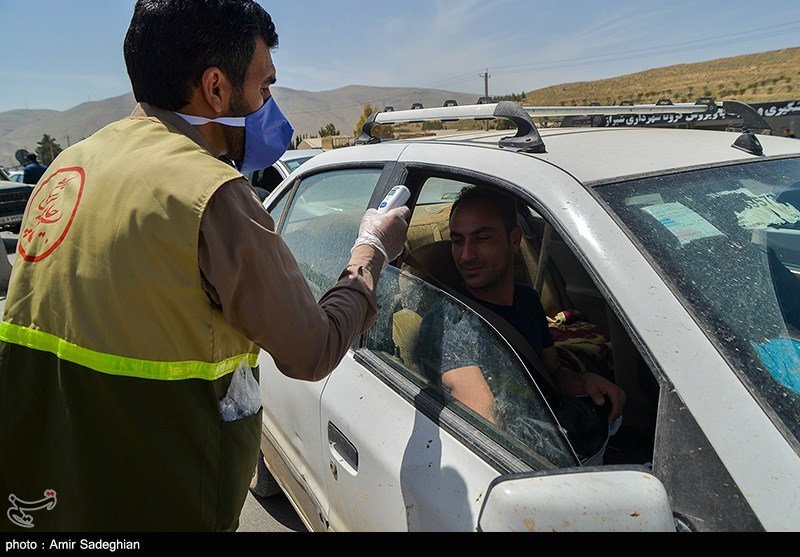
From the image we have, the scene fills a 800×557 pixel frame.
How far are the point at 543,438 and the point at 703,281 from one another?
0.50 m

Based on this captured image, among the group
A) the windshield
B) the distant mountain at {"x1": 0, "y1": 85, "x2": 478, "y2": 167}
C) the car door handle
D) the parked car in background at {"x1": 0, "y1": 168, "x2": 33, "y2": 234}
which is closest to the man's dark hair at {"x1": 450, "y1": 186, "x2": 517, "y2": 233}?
the windshield

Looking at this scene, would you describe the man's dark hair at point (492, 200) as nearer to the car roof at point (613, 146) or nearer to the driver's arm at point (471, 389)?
the car roof at point (613, 146)

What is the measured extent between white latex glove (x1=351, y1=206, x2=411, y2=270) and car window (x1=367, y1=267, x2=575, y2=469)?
0.77 feet

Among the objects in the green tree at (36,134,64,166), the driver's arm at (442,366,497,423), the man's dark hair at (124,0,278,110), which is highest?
the man's dark hair at (124,0,278,110)

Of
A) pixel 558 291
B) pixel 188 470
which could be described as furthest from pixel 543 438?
pixel 558 291

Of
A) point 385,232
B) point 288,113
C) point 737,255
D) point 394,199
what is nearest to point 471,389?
point 385,232

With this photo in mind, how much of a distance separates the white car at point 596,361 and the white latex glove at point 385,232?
0.23m

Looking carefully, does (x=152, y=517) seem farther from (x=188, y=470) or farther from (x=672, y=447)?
(x=672, y=447)

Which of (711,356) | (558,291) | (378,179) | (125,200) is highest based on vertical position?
(125,200)

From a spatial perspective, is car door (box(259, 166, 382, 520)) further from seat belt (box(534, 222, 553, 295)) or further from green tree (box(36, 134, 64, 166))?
green tree (box(36, 134, 64, 166))

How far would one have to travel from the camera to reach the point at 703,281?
43.9 inches

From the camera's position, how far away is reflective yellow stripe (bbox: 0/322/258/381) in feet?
3.39

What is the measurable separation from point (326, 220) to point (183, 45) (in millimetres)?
1195

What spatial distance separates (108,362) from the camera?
1032 mm
